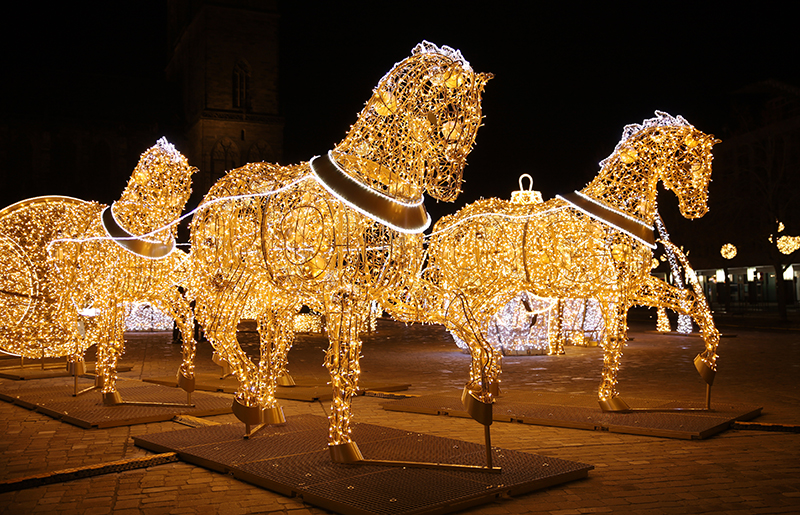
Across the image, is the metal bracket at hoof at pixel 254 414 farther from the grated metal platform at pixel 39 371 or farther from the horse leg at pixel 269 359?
the grated metal platform at pixel 39 371

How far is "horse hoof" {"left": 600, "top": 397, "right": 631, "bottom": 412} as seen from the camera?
25.3 ft

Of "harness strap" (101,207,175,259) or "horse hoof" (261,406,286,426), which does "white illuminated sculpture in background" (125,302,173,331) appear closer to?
"harness strap" (101,207,175,259)

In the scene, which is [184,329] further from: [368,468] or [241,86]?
[241,86]

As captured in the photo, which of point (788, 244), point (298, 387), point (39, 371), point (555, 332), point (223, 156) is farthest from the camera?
point (223, 156)

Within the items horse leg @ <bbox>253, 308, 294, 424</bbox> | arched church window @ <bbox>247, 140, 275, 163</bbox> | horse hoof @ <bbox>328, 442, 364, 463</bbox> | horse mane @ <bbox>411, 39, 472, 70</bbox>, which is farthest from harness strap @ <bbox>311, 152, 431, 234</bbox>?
arched church window @ <bbox>247, 140, 275, 163</bbox>

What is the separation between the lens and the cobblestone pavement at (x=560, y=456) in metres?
4.68

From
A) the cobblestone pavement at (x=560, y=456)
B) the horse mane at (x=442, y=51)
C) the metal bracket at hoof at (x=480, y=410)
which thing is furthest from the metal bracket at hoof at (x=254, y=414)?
the horse mane at (x=442, y=51)

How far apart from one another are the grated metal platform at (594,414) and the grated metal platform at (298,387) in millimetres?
1099

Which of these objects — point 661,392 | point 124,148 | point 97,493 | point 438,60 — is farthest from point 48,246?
point 124,148

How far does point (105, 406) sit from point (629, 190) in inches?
268

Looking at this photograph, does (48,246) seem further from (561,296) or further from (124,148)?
(124,148)

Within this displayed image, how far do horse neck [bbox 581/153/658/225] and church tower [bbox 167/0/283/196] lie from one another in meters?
33.6

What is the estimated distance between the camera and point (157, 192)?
8.17 m

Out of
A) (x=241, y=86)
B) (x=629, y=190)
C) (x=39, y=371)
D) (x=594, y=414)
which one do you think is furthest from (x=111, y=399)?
(x=241, y=86)
